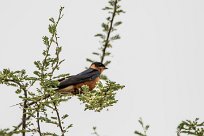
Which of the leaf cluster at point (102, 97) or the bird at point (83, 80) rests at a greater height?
the bird at point (83, 80)

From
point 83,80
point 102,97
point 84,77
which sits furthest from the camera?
point 84,77

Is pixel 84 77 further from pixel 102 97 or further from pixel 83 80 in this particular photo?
pixel 102 97

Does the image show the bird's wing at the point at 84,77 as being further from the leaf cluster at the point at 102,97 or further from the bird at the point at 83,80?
the leaf cluster at the point at 102,97


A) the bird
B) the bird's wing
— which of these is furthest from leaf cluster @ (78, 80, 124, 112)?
the bird's wing

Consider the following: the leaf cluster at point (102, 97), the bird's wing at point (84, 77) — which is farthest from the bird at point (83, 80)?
the leaf cluster at point (102, 97)

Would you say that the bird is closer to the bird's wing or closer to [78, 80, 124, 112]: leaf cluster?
the bird's wing

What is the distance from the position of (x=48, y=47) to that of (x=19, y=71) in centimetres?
46

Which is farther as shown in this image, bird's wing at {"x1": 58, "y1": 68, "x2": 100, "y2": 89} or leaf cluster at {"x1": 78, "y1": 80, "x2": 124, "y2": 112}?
bird's wing at {"x1": 58, "y1": 68, "x2": 100, "y2": 89}

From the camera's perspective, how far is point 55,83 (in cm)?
444

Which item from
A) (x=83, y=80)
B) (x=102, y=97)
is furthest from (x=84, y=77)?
(x=102, y=97)

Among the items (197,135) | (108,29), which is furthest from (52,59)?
(108,29)

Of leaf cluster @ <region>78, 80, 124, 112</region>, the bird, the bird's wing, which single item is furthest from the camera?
the bird's wing

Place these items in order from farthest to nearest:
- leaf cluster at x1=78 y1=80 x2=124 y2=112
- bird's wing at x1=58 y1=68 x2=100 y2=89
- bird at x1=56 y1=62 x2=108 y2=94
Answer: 1. bird's wing at x1=58 y1=68 x2=100 y2=89
2. bird at x1=56 y1=62 x2=108 y2=94
3. leaf cluster at x1=78 y1=80 x2=124 y2=112

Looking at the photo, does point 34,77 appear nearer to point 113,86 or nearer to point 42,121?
point 42,121
